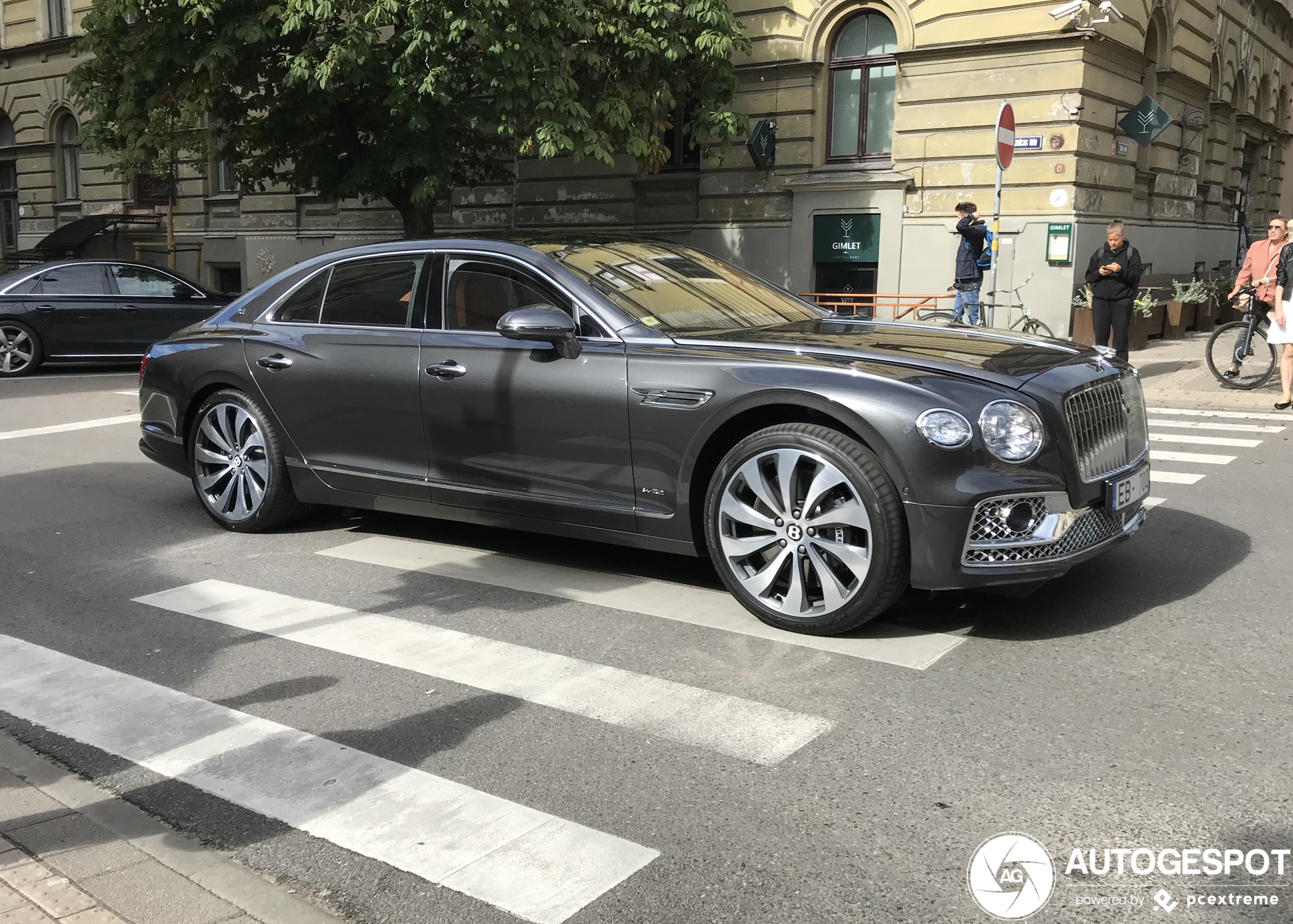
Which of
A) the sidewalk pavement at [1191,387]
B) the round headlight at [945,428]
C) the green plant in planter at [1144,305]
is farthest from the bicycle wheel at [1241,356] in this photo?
the round headlight at [945,428]

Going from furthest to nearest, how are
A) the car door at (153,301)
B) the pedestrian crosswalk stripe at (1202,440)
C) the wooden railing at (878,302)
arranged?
the wooden railing at (878,302)
the car door at (153,301)
the pedestrian crosswalk stripe at (1202,440)

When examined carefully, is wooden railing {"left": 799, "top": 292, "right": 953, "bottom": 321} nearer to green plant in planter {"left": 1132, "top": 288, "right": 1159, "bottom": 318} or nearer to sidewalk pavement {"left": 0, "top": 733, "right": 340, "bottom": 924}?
green plant in planter {"left": 1132, "top": 288, "right": 1159, "bottom": 318}

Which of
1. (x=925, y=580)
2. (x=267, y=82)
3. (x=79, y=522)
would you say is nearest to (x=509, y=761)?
(x=925, y=580)

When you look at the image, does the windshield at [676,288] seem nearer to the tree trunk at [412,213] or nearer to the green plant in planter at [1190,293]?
the tree trunk at [412,213]

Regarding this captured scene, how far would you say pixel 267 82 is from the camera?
18.0 m

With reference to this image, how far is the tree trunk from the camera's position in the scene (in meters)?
20.2

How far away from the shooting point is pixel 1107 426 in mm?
5000

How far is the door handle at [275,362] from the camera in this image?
6.46 metres

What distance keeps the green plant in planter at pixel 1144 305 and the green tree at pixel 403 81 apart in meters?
6.89

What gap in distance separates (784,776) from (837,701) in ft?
2.10

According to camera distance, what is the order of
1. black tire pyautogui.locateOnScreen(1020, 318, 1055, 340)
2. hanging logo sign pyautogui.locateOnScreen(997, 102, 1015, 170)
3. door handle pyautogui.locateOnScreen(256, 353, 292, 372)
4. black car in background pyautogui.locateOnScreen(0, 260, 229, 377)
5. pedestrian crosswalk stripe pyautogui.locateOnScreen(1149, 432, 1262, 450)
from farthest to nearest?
black tire pyautogui.locateOnScreen(1020, 318, 1055, 340) → black car in background pyautogui.locateOnScreen(0, 260, 229, 377) → hanging logo sign pyautogui.locateOnScreen(997, 102, 1015, 170) → pedestrian crosswalk stripe pyautogui.locateOnScreen(1149, 432, 1262, 450) → door handle pyautogui.locateOnScreen(256, 353, 292, 372)

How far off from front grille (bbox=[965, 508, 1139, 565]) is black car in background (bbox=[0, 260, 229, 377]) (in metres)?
13.9

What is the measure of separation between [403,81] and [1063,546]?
1350 centimetres

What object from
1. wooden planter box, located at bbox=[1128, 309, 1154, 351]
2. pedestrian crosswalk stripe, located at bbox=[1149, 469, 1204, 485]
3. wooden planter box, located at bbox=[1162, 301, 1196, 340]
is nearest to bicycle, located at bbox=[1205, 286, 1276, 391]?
wooden planter box, located at bbox=[1128, 309, 1154, 351]
